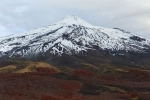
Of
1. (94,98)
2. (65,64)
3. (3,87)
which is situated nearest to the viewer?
(94,98)

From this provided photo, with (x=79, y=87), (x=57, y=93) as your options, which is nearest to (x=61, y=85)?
(x=79, y=87)

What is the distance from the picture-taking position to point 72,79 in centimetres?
8825

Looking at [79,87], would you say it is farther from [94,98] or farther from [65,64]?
[65,64]

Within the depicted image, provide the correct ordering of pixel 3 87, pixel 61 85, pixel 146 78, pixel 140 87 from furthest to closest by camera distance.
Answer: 1. pixel 146 78
2. pixel 140 87
3. pixel 61 85
4. pixel 3 87

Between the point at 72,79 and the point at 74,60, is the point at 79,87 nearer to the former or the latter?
the point at 72,79

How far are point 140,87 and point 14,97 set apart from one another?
121ft

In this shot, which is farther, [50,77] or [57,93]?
[50,77]

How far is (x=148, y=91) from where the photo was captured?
75750 millimetres

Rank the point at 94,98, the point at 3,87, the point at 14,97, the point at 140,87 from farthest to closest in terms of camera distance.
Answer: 1. the point at 140,87
2. the point at 3,87
3. the point at 94,98
4. the point at 14,97

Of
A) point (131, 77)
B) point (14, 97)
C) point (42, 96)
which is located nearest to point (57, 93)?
point (42, 96)

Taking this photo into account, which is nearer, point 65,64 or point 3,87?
point 3,87

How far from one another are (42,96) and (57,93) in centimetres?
677

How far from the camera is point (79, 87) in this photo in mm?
75250

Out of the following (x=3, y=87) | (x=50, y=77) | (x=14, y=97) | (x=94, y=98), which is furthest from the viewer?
(x=50, y=77)
